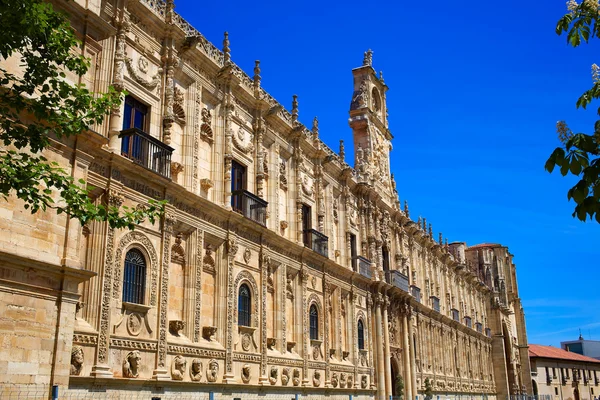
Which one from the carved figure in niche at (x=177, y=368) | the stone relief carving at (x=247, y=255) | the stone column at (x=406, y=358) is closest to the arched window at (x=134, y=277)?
the carved figure in niche at (x=177, y=368)

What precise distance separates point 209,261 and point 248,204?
2.74 meters

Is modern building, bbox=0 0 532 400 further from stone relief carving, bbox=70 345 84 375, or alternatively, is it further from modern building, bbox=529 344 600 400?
modern building, bbox=529 344 600 400

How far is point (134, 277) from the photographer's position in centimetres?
1686

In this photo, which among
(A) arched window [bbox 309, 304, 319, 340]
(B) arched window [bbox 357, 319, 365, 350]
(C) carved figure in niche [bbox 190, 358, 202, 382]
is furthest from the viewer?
(B) arched window [bbox 357, 319, 365, 350]

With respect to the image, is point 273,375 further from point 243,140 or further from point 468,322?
point 468,322

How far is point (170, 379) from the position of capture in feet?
55.9

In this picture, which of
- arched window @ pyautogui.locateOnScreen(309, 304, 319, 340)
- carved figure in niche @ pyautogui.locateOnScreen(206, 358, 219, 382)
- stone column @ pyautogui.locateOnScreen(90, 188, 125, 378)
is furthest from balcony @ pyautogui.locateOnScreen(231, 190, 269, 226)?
stone column @ pyautogui.locateOnScreen(90, 188, 125, 378)

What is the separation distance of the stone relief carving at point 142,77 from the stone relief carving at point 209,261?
16.3 ft

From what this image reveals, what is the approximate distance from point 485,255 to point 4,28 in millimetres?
63615

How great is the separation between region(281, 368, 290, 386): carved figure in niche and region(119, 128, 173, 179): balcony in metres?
8.69

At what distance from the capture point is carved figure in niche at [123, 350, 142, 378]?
15797 millimetres

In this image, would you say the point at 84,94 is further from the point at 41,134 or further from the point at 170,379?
the point at 170,379

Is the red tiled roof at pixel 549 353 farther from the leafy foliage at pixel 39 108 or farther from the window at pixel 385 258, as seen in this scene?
the leafy foliage at pixel 39 108

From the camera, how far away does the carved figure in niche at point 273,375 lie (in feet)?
72.5
